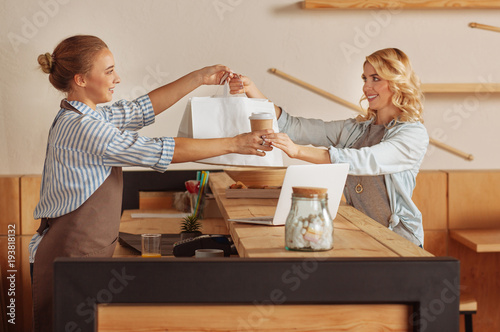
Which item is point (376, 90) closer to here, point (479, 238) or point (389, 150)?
point (389, 150)

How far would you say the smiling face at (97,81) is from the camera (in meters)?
2.05

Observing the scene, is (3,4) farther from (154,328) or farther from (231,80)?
(154,328)

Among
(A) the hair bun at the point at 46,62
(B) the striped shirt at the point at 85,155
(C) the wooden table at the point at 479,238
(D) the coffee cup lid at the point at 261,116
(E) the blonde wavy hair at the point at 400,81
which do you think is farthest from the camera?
(C) the wooden table at the point at 479,238

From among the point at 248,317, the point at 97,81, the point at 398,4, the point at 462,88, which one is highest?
the point at 398,4

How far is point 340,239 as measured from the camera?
5.48 feet

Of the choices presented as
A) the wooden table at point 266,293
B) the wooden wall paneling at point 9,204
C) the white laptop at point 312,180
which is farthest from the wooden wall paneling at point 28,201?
the wooden table at point 266,293

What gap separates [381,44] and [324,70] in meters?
0.37

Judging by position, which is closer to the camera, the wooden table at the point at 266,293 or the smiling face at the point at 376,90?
the wooden table at the point at 266,293

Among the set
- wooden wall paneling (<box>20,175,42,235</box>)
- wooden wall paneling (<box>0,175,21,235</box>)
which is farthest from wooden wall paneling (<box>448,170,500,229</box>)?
wooden wall paneling (<box>0,175,21,235</box>)

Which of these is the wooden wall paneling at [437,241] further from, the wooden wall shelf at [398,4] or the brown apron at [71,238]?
the brown apron at [71,238]

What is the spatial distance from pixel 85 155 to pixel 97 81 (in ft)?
1.02

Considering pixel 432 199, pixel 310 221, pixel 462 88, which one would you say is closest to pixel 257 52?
pixel 462 88

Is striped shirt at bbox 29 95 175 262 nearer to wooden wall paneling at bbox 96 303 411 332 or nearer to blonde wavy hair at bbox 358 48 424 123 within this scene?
wooden wall paneling at bbox 96 303 411 332

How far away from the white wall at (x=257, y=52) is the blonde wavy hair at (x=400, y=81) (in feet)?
4.12
